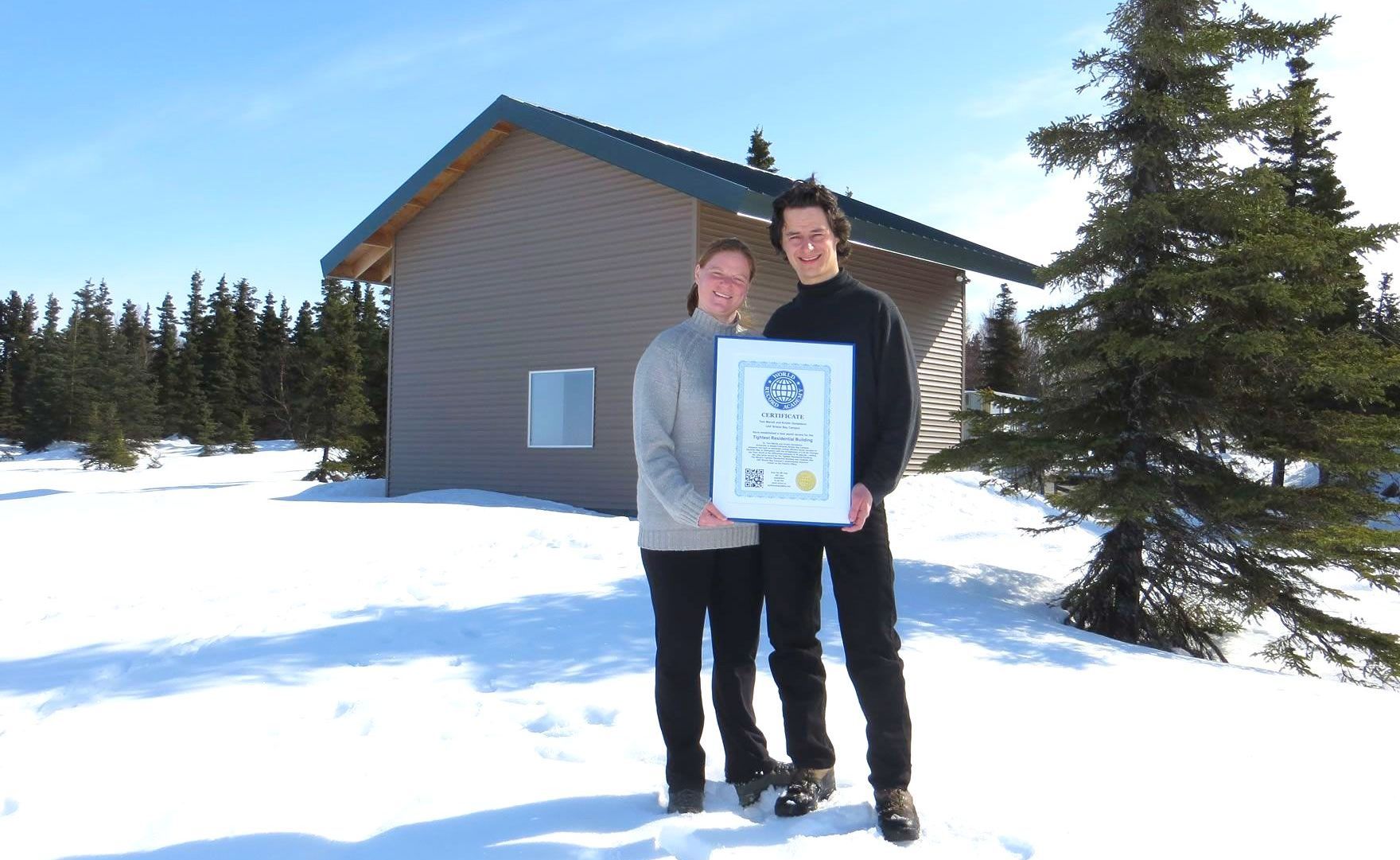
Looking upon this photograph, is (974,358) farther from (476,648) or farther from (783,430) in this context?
(783,430)

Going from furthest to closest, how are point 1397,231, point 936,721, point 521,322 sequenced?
point 521,322, point 1397,231, point 936,721

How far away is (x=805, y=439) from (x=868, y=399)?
264mm

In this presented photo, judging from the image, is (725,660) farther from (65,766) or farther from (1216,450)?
(1216,450)

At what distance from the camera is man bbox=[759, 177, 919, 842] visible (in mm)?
2797

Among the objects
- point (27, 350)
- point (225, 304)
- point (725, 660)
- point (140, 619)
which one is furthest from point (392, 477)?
point (27, 350)

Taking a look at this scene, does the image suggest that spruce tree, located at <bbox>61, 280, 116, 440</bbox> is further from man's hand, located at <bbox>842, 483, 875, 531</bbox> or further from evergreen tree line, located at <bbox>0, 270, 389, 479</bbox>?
man's hand, located at <bbox>842, 483, 875, 531</bbox>

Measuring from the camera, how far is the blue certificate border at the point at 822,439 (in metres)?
2.74

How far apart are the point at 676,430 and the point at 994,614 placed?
4696 mm

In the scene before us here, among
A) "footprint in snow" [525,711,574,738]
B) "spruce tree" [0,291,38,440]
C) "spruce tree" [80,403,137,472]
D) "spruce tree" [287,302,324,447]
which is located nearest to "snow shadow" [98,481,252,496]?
"footprint in snow" [525,711,574,738]

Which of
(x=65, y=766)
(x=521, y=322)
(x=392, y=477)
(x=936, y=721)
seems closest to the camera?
(x=65, y=766)

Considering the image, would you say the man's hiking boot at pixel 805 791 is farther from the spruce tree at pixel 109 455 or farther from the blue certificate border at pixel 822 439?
the spruce tree at pixel 109 455

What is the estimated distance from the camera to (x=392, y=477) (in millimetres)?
14680

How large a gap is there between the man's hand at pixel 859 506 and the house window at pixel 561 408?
9837 millimetres

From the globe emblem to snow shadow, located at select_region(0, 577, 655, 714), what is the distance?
2.27 meters
